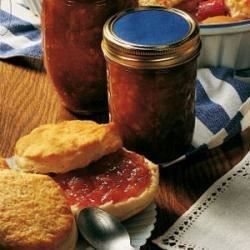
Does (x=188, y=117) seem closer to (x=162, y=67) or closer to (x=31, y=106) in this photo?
(x=162, y=67)

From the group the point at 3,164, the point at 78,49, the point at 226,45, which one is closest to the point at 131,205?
the point at 3,164

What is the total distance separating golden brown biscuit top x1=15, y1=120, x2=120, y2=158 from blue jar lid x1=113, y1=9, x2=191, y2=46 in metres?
0.11

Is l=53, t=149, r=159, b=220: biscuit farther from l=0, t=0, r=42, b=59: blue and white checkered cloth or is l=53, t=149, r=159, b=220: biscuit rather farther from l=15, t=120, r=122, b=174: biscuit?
l=0, t=0, r=42, b=59: blue and white checkered cloth

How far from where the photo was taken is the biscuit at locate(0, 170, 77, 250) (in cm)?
65

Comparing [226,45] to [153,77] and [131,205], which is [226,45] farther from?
[131,205]

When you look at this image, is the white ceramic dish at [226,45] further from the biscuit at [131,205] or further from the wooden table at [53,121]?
the biscuit at [131,205]

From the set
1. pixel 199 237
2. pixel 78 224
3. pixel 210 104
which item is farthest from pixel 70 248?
pixel 210 104

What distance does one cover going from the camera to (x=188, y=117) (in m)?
0.86

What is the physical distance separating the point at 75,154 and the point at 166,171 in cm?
14

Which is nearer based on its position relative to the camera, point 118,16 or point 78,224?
point 78,224

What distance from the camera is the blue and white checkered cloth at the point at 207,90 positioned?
0.91 meters

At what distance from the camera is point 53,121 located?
37.4 inches

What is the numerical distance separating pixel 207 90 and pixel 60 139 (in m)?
0.29

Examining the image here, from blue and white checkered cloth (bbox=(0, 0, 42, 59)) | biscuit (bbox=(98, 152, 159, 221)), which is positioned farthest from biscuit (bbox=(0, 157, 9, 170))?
blue and white checkered cloth (bbox=(0, 0, 42, 59))
